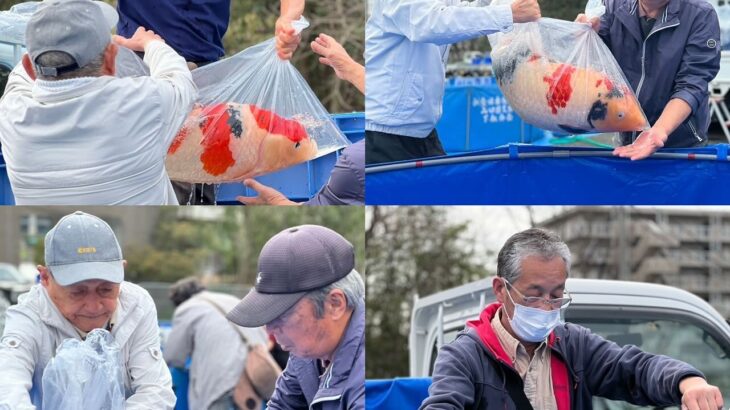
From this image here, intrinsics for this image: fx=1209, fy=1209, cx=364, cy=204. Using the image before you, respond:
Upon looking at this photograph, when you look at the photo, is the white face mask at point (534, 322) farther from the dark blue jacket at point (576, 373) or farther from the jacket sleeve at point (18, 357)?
the jacket sleeve at point (18, 357)

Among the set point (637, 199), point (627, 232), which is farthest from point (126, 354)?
point (627, 232)

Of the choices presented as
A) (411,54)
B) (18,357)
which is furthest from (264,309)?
(411,54)

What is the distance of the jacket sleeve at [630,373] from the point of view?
2.71m

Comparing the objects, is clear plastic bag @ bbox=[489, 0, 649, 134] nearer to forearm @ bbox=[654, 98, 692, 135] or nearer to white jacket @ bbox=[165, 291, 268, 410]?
forearm @ bbox=[654, 98, 692, 135]

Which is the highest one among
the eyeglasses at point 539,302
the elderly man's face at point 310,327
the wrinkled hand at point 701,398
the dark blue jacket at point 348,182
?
the dark blue jacket at point 348,182

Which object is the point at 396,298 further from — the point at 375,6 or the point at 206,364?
the point at 375,6

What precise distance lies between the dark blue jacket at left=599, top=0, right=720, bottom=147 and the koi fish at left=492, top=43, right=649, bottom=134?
0.24ft

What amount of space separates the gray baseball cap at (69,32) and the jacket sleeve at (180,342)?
8.12 ft

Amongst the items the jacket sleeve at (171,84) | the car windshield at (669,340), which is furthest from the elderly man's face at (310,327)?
the car windshield at (669,340)

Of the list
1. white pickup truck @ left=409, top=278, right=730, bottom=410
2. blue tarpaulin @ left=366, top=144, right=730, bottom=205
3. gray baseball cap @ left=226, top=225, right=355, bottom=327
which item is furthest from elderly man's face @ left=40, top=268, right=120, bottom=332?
white pickup truck @ left=409, top=278, right=730, bottom=410

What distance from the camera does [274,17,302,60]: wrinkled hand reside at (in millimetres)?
3811

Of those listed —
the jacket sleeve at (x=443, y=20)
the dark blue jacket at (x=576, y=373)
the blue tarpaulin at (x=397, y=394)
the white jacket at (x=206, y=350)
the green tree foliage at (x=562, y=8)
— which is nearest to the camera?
the dark blue jacket at (x=576, y=373)

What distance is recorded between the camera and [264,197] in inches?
151

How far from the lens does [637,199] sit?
12.3ft
